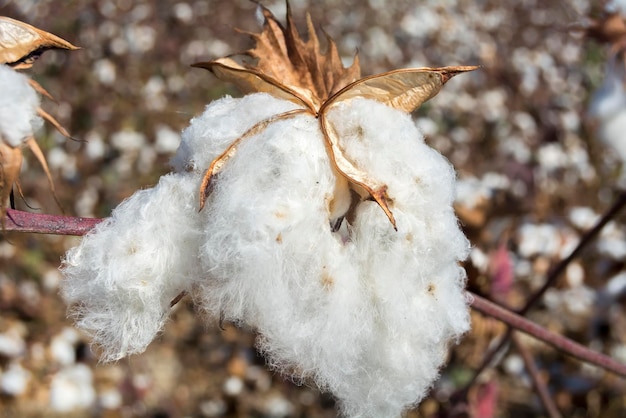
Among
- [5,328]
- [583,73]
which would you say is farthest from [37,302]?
[583,73]

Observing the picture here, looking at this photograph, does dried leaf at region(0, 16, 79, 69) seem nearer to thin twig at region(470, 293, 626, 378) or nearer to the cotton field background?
thin twig at region(470, 293, 626, 378)

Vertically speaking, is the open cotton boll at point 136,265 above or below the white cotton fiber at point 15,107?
below

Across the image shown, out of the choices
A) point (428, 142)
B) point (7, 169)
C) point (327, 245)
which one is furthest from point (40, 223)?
point (428, 142)

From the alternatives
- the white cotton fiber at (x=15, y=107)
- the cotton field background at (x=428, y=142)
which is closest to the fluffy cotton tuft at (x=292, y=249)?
the white cotton fiber at (x=15, y=107)

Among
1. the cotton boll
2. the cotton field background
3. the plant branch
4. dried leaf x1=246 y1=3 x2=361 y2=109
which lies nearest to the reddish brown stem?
the plant branch

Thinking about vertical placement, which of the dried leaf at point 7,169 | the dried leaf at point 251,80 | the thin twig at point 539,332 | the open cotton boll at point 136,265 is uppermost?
the dried leaf at point 251,80

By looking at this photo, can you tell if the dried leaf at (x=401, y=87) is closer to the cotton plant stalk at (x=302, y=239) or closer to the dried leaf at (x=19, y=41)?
the cotton plant stalk at (x=302, y=239)
